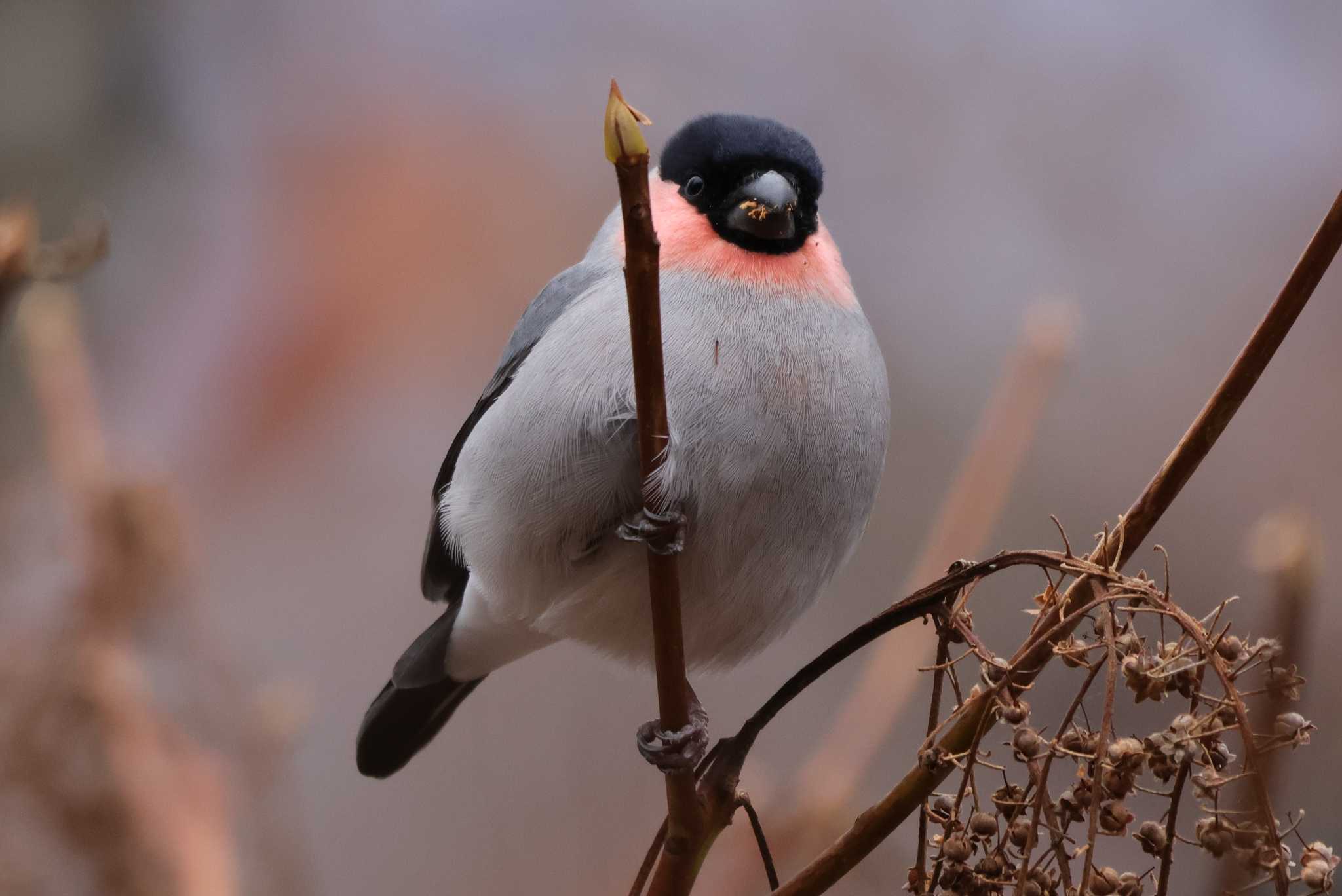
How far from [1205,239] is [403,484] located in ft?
6.03

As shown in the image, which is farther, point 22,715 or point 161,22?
point 161,22

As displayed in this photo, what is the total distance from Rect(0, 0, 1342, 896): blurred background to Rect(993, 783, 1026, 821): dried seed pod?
1.16 m

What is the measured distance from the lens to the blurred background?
8.01 ft

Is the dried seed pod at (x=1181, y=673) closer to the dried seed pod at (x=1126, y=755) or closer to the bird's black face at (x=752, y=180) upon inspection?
the dried seed pod at (x=1126, y=755)

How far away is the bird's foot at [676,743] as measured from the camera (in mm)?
1021

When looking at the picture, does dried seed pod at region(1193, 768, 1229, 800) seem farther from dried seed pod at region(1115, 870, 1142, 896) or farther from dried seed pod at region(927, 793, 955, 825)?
Answer: dried seed pod at region(927, 793, 955, 825)

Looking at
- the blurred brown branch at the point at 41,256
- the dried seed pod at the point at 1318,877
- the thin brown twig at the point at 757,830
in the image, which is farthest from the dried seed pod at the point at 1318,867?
the blurred brown branch at the point at 41,256

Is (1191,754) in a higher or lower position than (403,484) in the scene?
lower

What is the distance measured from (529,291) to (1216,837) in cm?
249

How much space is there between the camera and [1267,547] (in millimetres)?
808

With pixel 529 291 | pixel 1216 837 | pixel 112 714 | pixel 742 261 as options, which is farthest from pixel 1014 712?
pixel 529 291

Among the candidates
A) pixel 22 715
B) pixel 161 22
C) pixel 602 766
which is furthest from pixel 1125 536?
pixel 161 22

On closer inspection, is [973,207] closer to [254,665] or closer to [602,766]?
[602,766]

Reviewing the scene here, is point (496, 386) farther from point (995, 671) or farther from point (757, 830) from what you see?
point (995, 671)
